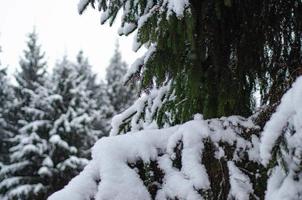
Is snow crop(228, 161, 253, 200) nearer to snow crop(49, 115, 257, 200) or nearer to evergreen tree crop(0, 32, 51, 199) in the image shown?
snow crop(49, 115, 257, 200)

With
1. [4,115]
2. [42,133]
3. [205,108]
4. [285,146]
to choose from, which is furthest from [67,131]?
[285,146]

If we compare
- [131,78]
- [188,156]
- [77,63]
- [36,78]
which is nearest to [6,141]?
[36,78]

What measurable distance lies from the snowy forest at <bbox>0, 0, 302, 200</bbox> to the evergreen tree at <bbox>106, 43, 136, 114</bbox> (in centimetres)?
2640

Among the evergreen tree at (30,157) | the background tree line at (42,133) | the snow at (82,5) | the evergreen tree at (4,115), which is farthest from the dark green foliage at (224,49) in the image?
the evergreen tree at (4,115)

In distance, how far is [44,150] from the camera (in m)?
18.0

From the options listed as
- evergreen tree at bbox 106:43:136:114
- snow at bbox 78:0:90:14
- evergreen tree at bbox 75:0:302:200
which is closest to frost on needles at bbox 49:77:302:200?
evergreen tree at bbox 75:0:302:200

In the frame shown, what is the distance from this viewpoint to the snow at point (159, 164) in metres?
2.17

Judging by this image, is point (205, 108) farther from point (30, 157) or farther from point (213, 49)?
point (30, 157)

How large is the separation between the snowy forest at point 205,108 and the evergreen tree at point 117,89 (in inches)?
1039

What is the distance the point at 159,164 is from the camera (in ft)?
7.73

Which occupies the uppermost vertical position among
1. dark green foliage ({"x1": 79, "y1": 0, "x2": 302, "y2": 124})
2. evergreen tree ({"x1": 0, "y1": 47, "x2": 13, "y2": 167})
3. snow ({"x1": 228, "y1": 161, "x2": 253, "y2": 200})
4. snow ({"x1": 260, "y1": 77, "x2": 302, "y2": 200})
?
evergreen tree ({"x1": 0, "y1": 47, "x2": 13, "y2": 167})

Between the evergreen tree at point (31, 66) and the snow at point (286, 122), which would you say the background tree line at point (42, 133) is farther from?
the snow at point (286, 122)

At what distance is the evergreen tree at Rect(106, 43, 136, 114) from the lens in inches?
1243

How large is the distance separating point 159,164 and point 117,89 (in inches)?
1184
